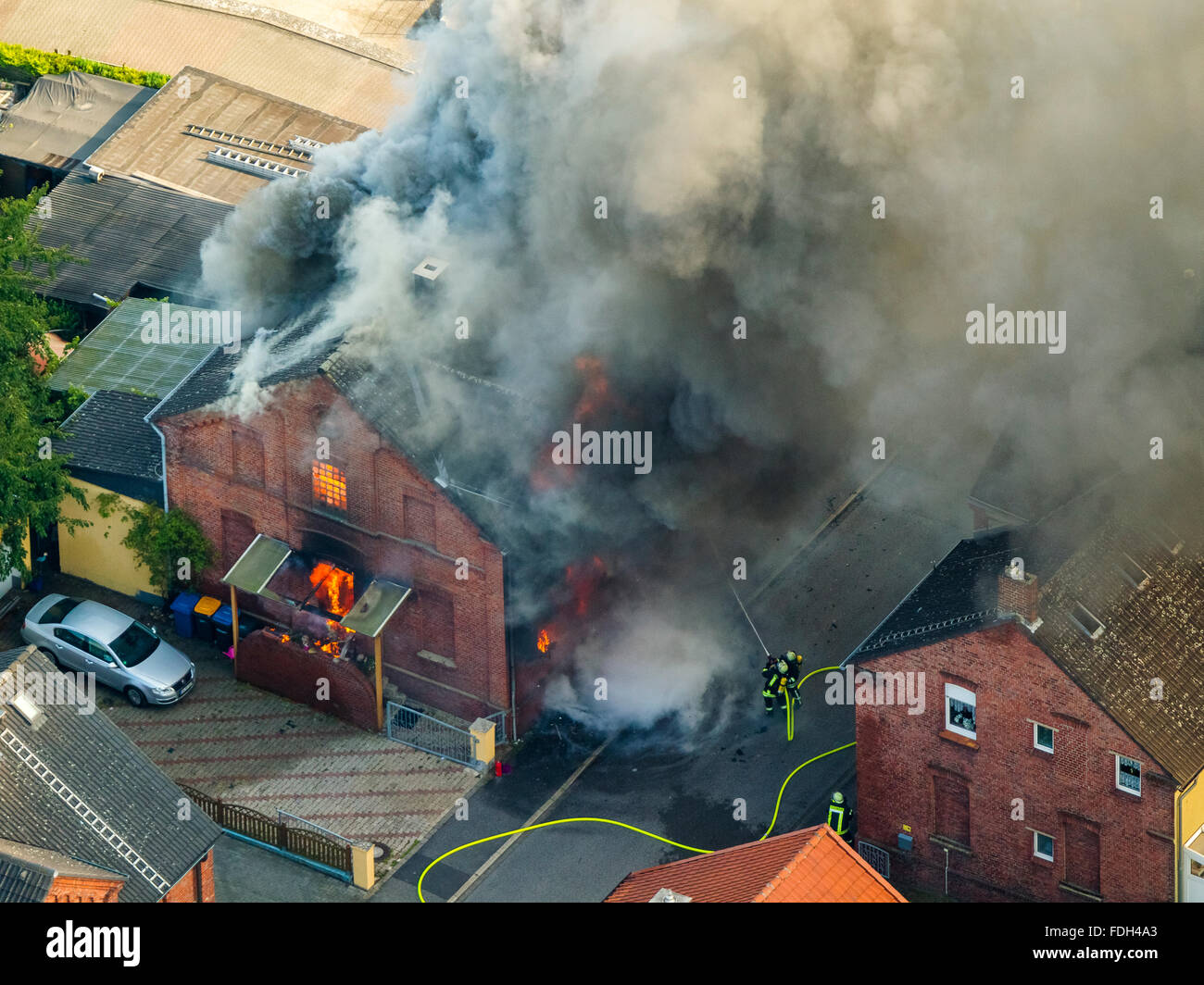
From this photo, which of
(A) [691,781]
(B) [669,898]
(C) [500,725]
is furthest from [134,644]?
(B) [669,898]

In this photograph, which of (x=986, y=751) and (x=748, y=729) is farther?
(x=748, y=729)

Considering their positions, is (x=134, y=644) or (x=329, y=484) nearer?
(x=329, y=484)

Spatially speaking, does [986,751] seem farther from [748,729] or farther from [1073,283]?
[1073,283]

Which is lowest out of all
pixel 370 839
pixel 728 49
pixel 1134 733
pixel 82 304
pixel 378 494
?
pixel 370 839

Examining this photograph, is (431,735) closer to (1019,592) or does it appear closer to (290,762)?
(290,762)

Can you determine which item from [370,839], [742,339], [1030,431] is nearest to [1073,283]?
[1030,431]

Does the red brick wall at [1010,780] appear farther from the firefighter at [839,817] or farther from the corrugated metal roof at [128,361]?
the corrugated metal roof at [128,361]

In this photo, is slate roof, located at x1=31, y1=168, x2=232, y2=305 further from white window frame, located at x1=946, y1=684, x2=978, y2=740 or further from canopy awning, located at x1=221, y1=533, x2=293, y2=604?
white window frame, located at x1=946, y1=684, x2=978, y2=740
